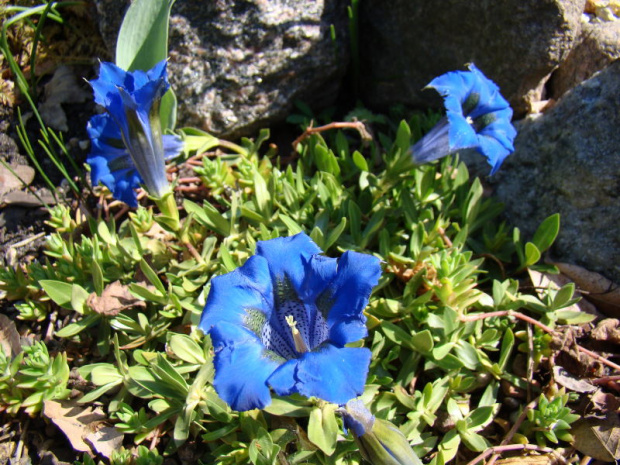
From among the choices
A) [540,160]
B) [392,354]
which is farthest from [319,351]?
[540,160]

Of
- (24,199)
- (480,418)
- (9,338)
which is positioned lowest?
(480,418)

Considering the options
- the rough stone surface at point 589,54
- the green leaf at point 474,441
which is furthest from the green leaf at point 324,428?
the rough stone surface at point 589,54

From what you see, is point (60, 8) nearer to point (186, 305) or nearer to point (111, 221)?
point (111, 221)

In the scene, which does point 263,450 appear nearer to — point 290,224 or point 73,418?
point 73,418

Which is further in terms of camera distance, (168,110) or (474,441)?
(168,110)

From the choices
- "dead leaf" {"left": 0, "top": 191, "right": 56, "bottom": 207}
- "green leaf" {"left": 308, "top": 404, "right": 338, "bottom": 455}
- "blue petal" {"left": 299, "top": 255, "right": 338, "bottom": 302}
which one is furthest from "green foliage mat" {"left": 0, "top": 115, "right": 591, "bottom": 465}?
"blue petal" {"left": 299, "top": 255, "right": 338, "bottom": 302}

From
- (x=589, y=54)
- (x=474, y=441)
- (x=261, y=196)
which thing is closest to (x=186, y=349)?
(x=261, y=196)
